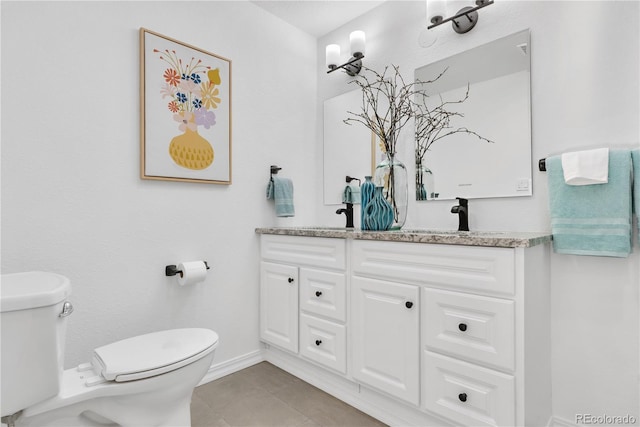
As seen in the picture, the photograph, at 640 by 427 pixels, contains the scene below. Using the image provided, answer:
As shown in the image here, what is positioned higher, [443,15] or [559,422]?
[443,15]

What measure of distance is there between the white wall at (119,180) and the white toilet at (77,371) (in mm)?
290

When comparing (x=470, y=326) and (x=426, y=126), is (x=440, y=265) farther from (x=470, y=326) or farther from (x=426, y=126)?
(x=426, y=126)

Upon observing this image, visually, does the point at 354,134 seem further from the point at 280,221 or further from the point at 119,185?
the point at 119,185

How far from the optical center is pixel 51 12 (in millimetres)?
1521

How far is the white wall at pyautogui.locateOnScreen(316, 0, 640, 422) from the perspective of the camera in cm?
140

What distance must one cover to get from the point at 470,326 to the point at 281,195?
4.59ft

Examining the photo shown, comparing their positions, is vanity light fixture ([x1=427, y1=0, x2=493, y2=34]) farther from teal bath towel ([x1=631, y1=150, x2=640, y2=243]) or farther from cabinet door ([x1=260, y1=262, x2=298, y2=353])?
cabinet door ([x1=260, y1=262, x2=298, y2=353])

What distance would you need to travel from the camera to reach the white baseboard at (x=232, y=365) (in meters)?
2.03

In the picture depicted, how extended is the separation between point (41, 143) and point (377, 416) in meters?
1.98

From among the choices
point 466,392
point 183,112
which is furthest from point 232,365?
point 183,112

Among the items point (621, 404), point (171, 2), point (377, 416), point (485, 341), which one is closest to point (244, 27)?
point (171, 2)

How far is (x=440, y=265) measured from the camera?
1.39 meters

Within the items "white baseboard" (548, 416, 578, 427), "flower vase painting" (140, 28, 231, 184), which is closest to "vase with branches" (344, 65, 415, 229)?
"flower vase painting" (140, 28, 231, 184)
